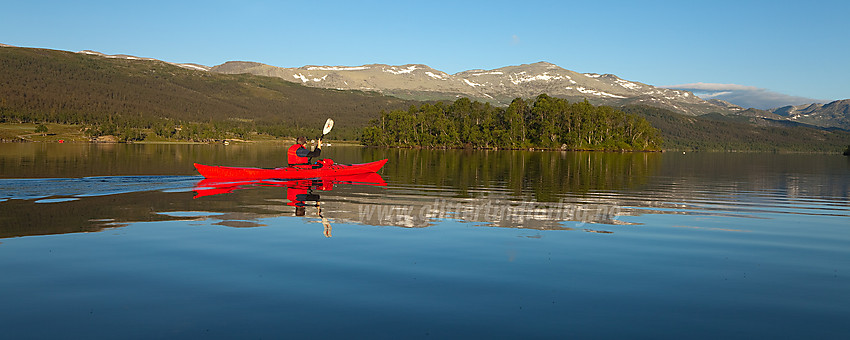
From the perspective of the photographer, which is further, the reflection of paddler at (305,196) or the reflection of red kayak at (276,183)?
the reflection of red kayak at (276,183)

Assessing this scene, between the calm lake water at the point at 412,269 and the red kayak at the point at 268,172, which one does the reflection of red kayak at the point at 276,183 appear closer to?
the red kayak at the point at 268,172

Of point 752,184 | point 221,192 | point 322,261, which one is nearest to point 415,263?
point 322,261

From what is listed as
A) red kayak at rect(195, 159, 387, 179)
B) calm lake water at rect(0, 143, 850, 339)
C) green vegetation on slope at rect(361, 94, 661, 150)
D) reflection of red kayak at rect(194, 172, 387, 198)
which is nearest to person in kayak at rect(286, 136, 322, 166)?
red kayak at rect(195, 159, 387, 179)

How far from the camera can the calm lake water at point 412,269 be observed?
9656 millimetres

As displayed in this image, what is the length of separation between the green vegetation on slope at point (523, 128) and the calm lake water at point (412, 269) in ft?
482

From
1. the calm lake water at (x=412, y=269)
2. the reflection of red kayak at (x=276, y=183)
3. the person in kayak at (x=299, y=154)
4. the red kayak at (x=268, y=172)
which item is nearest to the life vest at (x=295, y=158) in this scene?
the person in kayak at (x=299, y=154)

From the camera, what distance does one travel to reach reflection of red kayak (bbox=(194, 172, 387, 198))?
1255 inches

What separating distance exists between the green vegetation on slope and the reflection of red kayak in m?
134

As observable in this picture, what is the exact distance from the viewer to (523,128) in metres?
176

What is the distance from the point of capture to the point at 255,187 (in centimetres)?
3359

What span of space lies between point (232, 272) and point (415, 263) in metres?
4.09

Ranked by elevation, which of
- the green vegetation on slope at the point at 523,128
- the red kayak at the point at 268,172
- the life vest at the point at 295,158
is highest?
the green vegetation on slope at the point at 523,128

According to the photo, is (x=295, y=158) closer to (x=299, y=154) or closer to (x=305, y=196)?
(x=299, y=154)

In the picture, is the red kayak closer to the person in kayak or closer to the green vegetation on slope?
the person in kayak
